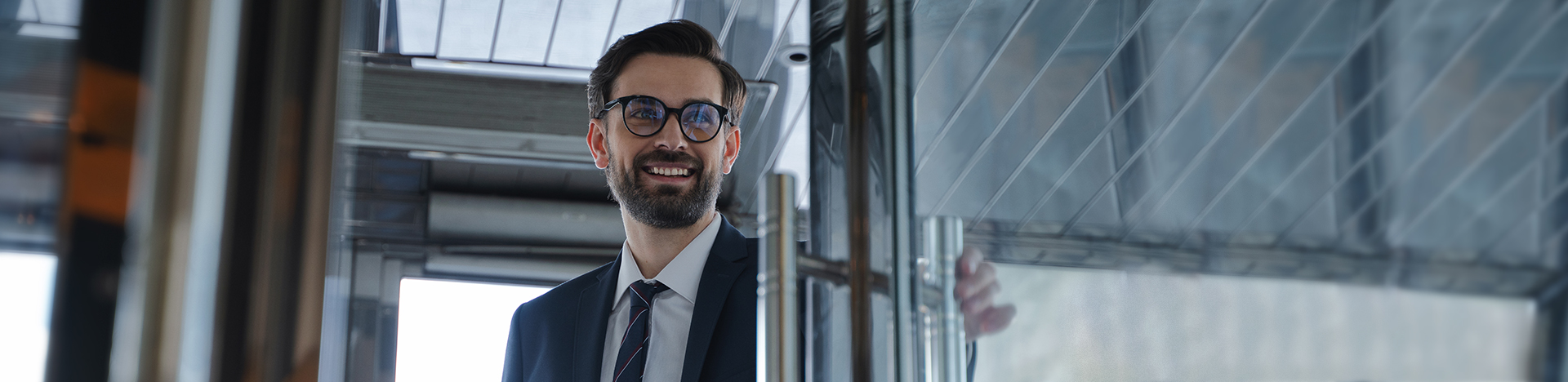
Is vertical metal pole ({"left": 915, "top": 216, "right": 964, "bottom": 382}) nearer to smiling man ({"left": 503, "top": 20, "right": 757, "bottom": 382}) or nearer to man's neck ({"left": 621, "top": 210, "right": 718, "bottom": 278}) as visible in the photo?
smiling man ({"left": 503, "top": 20, "right": 757, "bottom": 382})

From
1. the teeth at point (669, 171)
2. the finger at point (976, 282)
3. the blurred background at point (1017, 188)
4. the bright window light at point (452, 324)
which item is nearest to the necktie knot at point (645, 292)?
the teeth at point (669, 171)

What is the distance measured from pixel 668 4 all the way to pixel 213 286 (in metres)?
2.34

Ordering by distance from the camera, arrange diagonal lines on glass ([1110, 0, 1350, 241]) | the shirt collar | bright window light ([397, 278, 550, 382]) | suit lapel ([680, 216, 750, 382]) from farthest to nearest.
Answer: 1. bright window light ([397, 278, 550, 382])
2. the shirt collar
3. suit lapel ([680, 216, 750, 382])
4. diagonal lines on glass ([1110, 0, 1350, 241])

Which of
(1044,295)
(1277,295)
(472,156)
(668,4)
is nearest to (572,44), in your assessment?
(668,4)

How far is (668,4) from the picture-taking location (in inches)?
110

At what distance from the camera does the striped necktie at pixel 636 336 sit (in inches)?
54.4

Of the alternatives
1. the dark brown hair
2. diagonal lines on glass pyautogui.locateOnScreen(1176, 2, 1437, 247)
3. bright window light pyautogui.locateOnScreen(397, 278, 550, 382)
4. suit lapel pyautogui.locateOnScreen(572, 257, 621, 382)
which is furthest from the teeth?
bright window light pyautogui.locateOnScreen(397, 278, 550, 382)

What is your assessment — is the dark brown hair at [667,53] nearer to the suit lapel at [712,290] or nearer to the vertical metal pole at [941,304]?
the suit lapel at [712,290]

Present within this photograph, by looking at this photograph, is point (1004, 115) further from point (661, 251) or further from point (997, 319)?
point (661, 251)

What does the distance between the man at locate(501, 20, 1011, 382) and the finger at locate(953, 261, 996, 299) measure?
0.55 meters

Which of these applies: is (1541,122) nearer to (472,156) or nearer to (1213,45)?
(1213,45)

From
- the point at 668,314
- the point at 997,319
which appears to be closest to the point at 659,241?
the point at 668,314

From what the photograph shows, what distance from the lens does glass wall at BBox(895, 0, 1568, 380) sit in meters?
0.39

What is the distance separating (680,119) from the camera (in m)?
1.32
